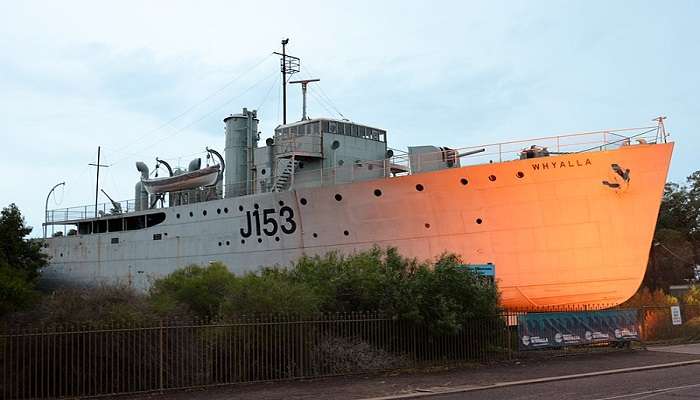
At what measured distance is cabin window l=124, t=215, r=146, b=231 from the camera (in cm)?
3234

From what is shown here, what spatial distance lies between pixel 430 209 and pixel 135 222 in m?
18.4

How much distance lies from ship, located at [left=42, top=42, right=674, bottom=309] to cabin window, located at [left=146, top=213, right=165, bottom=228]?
118cm

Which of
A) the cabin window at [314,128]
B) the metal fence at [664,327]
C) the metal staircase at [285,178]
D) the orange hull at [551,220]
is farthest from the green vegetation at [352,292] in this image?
the cabin window at [314,128]

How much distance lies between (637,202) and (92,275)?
27576mm

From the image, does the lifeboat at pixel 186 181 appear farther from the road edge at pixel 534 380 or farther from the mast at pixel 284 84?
the road edge at pixel 534 380

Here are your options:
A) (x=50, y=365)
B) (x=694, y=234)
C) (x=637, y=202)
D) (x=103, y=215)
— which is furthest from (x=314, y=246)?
(x=694, y=234)

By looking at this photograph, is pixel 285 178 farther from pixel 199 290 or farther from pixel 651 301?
pixel 651 301

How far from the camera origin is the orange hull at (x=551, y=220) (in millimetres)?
19297

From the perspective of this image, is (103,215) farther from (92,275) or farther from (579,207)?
(579,207)

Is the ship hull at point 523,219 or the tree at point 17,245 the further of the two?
the tree at point 17,245

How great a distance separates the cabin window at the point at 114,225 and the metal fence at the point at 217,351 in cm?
2300

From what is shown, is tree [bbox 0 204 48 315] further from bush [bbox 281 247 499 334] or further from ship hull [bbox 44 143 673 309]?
bush [bbox 281 247 499 334]

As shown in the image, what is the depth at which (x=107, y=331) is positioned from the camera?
11.7m

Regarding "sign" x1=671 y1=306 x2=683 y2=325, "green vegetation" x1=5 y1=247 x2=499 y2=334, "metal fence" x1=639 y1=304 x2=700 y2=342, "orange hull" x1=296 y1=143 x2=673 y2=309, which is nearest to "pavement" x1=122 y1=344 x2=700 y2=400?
"green vegetation" x1=5 y1=247 x2=499 y2=334
